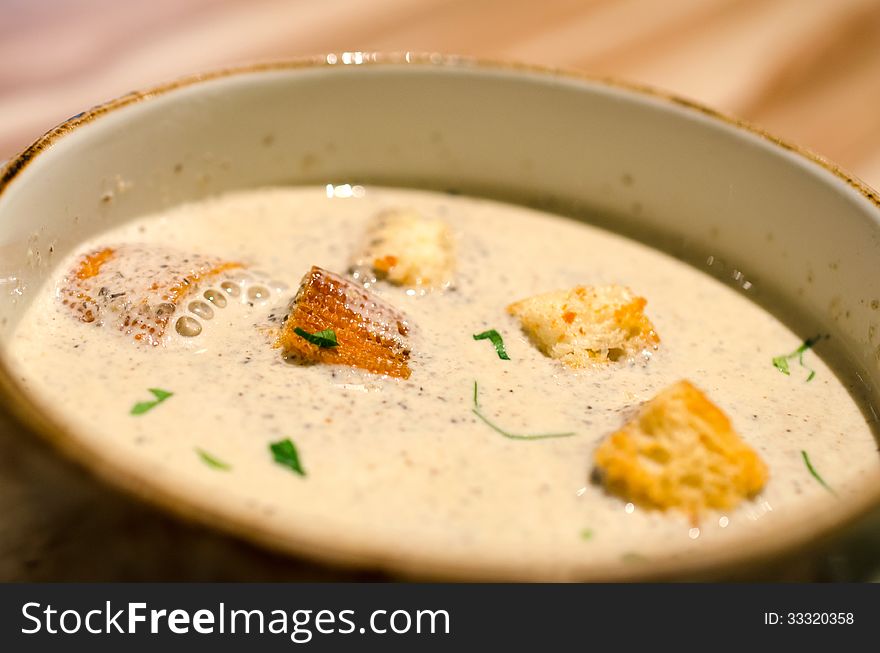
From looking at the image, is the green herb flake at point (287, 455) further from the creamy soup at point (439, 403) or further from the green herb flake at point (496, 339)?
the green herb flake at point (496, 339)

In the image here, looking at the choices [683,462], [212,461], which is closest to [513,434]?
[683,462]

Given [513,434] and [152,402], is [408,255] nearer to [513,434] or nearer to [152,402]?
[513,434]

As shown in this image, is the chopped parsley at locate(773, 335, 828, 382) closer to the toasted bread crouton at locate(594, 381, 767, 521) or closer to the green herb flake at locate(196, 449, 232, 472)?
the toasted bread crouton at locate(594, 381, 767, 521)

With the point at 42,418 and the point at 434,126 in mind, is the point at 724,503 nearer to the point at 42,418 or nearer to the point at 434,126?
the point at 42,418

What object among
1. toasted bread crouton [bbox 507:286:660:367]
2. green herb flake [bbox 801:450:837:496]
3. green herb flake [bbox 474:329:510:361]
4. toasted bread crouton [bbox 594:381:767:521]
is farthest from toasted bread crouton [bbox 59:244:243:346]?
green herb flake [bbox 801:450:837:496]

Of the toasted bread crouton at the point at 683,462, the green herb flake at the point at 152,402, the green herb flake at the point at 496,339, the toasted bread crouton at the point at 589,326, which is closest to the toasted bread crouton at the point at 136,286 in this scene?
the green herb flake at the point at 152,402

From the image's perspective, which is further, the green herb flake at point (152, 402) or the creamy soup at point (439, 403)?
the green herb flake at point (152, 402)
